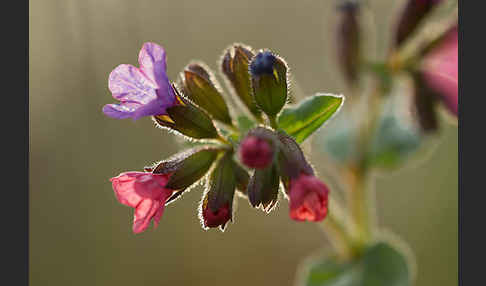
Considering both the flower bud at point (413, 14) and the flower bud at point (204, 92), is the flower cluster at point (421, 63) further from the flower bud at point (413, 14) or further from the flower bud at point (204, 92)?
the flower bud at point (204, 92)

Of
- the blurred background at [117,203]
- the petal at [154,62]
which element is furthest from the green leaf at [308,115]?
the blurred background at [117,203]

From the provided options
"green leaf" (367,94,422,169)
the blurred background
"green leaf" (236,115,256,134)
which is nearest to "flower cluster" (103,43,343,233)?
"green leaf" (236,115,256,134)

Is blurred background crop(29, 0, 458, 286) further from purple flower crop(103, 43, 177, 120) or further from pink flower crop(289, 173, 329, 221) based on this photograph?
pink flower crop(289, 173, 329, 221)

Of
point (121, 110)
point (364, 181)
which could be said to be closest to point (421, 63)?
point (364, 181)

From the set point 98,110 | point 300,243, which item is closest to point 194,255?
point 300,243

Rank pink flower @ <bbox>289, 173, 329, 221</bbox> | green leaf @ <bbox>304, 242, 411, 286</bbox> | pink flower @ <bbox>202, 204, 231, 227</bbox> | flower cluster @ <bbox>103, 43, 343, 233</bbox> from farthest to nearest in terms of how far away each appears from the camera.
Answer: green leaf @ <bbox>304, 242, 411, 286</bbox>
pink flower @ <bbox>202, 204, 231, 227</bbox>
flower cluster @ <bbox>103, 43, 343, 233</bbox>
pink flower @ <bbox>289, 173, 329, 221</bbox>

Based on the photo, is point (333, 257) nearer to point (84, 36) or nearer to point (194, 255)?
point (194, 255)
